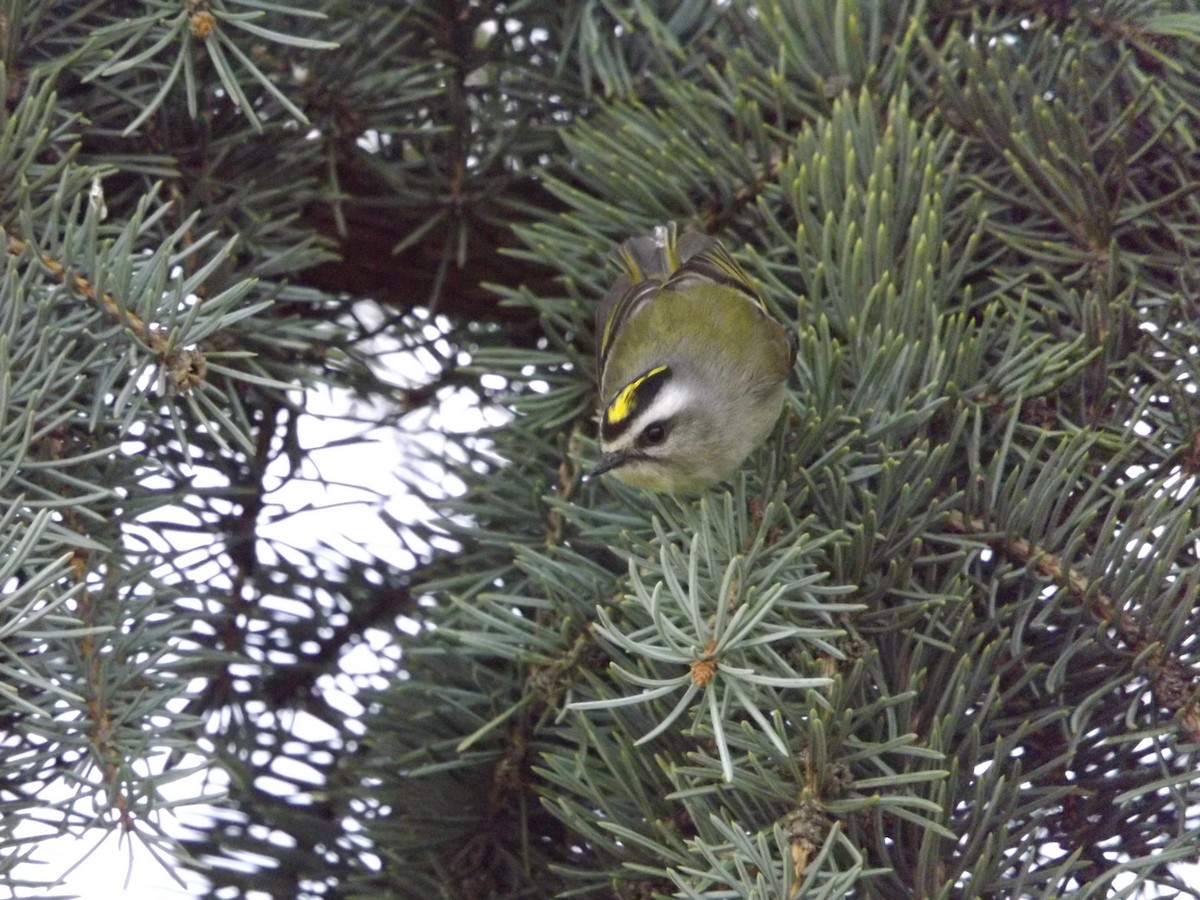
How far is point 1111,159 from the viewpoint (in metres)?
1.27

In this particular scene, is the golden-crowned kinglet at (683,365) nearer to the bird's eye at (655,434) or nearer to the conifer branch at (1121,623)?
the bird's eye at (655,434)

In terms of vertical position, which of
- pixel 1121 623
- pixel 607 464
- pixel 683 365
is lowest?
pixel 1121 623

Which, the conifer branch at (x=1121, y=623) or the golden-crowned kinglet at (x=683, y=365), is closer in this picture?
the conifer branch at (x=1121, y=623)

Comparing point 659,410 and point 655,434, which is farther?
point 659,410

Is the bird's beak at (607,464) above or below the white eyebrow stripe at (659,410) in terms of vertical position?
below

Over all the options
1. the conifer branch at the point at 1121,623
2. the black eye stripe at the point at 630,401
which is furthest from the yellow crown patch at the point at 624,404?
the conifer branch at the point at 1121,623

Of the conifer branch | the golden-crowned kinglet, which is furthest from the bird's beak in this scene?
the conifer branch

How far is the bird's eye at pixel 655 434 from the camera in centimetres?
144

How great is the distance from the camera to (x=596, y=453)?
4.55ft

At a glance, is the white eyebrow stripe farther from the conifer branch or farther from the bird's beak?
the conifer branch

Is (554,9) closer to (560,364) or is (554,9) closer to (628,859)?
(560,364)

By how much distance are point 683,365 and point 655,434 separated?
46 cm

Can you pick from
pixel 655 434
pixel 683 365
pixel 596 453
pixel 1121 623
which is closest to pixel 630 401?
pixel 655 434

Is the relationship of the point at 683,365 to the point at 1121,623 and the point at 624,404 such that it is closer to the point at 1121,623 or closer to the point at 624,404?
the point at 624,404
